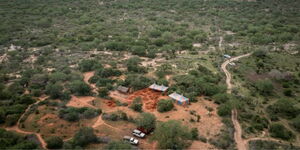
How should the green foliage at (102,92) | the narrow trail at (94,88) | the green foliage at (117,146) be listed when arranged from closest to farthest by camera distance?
the green foliage at (117,146)
the narrow trail at (94,88)
the green foliage at (102,92)

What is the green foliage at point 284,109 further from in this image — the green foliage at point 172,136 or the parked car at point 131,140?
the parked car at point 131,140

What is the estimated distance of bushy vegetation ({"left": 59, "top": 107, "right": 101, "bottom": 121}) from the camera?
30.4 metres

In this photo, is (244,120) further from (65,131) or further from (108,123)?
(65,131)

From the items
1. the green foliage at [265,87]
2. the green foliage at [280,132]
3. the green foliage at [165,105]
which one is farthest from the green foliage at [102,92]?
the green foliage at [265,87]

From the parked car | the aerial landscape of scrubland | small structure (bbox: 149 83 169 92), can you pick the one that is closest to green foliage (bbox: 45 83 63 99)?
the aerial landscape of scrubland

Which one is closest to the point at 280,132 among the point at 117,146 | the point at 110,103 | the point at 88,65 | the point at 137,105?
the point at 137,105

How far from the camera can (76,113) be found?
30906 mm

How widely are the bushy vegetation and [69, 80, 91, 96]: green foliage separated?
452 cm

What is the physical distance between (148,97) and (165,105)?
418cm

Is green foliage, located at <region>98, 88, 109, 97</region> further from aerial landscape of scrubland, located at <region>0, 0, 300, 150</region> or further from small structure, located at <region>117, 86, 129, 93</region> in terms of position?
small structure, located at <region>117, 86, 129, 93</region>

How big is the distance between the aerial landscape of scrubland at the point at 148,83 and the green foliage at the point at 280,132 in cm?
12

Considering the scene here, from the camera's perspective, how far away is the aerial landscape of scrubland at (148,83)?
1102 inches

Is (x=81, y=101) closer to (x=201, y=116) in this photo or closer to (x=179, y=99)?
(x=179, y=99)

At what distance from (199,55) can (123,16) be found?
39.6 m
